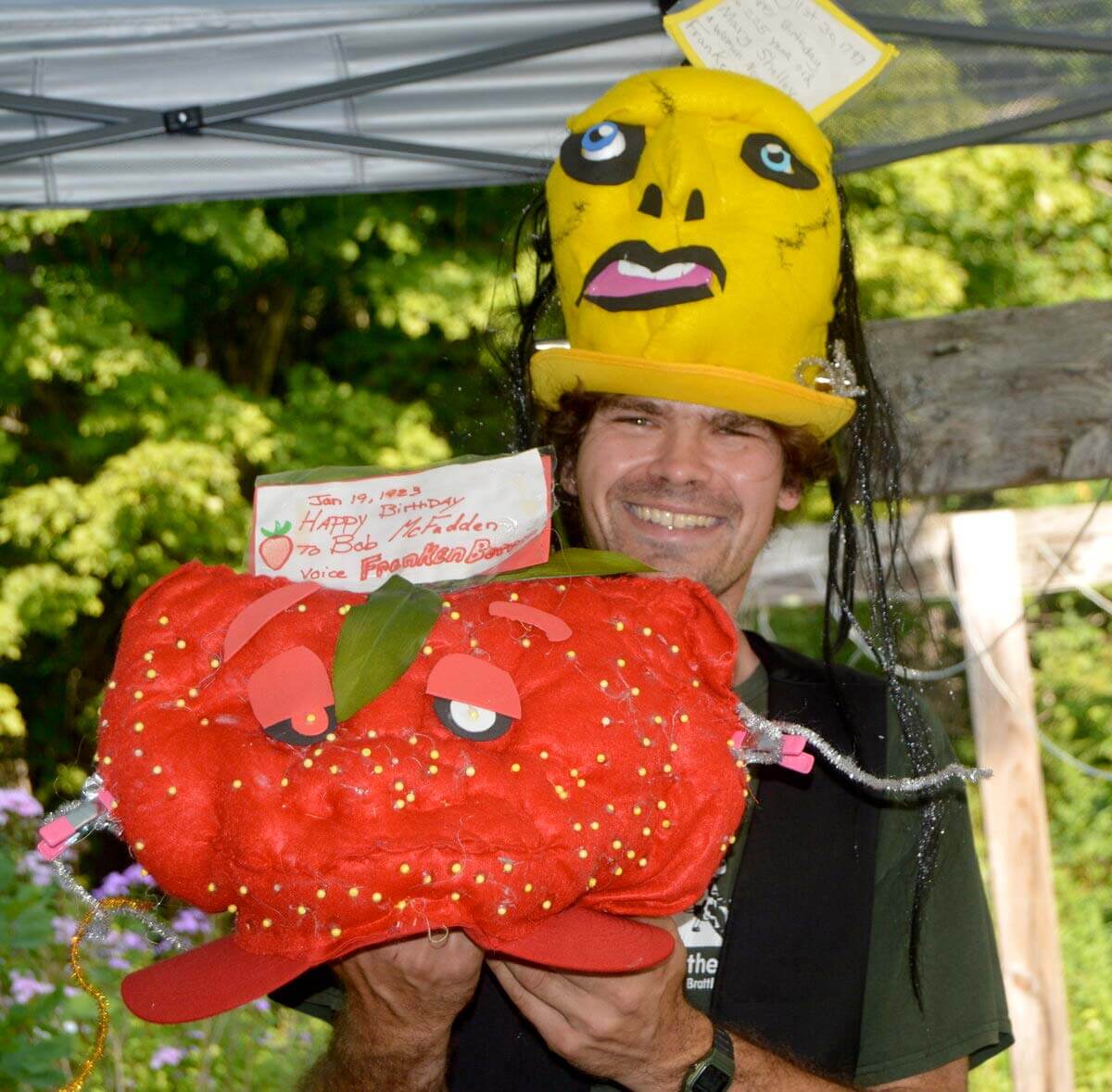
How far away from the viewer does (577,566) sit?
54.6 inches

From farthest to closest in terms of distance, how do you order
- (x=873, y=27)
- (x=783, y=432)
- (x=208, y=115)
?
(x=208, y=115), (x=873, y=27), (x=783, y=432)

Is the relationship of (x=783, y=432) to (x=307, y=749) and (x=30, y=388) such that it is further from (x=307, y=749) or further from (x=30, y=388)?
(x=30, y=388)

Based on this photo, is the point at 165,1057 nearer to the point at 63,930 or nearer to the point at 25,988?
the point at 25,988

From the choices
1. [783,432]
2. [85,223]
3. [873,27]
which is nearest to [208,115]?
[873,27]

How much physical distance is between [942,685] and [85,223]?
5.07 meters

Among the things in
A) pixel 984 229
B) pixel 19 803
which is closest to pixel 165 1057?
pixel 19 803

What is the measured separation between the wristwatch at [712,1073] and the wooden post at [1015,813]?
9.22 ft

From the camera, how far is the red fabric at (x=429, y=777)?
120 centimetres

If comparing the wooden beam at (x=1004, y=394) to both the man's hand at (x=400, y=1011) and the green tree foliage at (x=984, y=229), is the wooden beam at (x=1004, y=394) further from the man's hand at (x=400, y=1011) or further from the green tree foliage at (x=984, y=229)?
the green tree foliage at (x=984, y=229)

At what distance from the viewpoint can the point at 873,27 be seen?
2.39 metres

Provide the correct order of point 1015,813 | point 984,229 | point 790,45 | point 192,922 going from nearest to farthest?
point 790,45 < point 192,922 < point 1015,813 < point 984,229

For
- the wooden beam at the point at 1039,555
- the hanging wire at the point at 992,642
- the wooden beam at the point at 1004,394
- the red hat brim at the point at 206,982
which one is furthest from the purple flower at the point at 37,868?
the red hat brim at the point at 206,982

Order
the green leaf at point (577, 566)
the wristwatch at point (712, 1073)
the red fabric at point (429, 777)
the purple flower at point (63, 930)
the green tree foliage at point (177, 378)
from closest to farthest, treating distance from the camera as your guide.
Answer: the red fabric at point (429, 777) → the green leaf at point (577, 566) → the wristwatch at point (712, 1073) → the purple flower at point (63, 930) → the green tree foliage at point (177, 378)

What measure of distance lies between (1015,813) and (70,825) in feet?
11.6
